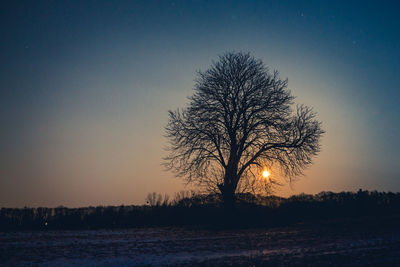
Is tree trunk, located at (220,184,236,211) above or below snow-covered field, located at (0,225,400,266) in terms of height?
above

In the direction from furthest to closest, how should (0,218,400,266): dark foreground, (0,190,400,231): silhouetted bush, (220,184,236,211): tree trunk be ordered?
(220,184,236,211): tree trunk < (0,190,400,231): silhouetted bush < (0,218,400,266): dark foreground

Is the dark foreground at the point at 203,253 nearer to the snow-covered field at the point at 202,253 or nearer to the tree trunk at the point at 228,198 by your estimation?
the snow-covered field at the point at 202,253

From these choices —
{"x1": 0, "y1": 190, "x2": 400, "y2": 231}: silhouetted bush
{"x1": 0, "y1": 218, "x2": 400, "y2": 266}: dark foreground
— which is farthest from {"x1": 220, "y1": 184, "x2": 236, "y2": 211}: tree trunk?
{"x1": 0, "y1": 218, "x2": 400, "y2": 266}: dark foreground

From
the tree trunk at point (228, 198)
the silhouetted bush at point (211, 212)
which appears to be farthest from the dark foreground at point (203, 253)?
the tree trunk at point (228, 198)

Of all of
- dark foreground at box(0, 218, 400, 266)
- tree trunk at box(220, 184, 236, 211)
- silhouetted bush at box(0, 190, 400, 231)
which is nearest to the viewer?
dark foreground at box(0, 218, 400, 266)

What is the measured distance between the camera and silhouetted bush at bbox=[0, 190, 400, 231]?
15.2 meters

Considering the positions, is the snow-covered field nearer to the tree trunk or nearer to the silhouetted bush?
the silhouetted bush

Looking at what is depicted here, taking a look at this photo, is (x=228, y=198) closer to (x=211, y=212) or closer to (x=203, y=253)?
(x=211, y=212)

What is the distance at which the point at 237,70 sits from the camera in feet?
69.9

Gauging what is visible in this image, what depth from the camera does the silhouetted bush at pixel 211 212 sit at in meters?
15.2

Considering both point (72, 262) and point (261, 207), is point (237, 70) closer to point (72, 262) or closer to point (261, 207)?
point (261, 207)

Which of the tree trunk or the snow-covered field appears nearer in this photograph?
the snow-covered field

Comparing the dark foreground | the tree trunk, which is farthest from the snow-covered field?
the tree trunk

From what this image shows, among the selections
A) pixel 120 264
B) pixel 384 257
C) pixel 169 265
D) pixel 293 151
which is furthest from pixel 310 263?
pixel 293 151
